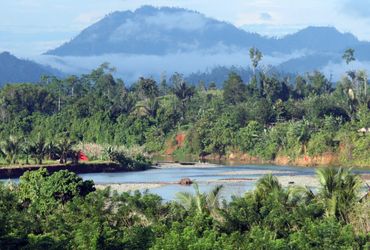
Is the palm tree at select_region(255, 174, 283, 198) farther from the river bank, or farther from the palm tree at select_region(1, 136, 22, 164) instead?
the palm tree at select_region(1, 136, 22, 164)

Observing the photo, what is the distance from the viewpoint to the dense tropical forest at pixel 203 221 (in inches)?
1073

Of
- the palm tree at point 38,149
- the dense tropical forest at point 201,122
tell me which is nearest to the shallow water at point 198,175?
the palm tree at point 38,149

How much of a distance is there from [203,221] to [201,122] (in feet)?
260

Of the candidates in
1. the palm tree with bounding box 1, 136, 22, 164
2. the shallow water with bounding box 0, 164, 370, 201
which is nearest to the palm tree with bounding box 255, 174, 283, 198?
the shallow water with bounding box 0, 164, 370, 201

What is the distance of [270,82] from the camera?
A: 123812 mm

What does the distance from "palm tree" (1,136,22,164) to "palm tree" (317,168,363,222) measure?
1970 inches

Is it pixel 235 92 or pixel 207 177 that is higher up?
pixel 235 92

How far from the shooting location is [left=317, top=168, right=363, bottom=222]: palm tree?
3219cm

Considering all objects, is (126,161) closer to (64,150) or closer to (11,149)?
(64,150)

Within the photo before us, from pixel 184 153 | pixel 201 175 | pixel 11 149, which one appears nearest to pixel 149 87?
pixel 184 153

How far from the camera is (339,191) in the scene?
33.0 m

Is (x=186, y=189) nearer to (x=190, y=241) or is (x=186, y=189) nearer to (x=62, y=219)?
(x=62, y=219)

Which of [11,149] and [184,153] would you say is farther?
[184,153]

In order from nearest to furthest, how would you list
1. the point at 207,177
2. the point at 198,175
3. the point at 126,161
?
the point at 207,177 < the point at 198,175 < the point at 126,161
